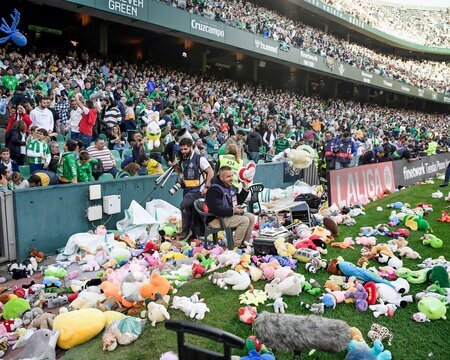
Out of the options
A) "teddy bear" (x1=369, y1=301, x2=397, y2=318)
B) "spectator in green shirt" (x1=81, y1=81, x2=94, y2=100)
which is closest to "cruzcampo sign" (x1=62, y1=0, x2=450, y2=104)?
"spectator in green shirt" (x1=81, y1=81, x2=94, y2=100)

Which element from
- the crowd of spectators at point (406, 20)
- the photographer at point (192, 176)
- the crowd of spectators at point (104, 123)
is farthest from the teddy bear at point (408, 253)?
the crowd of spectators at point (406, 20)

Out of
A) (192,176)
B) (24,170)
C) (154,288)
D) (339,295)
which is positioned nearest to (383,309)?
(339,295)

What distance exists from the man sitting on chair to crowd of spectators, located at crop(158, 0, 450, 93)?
1754cm

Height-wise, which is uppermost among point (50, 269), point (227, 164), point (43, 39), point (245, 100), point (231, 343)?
point (43, 39)

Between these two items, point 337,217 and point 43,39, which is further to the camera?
point 43,39

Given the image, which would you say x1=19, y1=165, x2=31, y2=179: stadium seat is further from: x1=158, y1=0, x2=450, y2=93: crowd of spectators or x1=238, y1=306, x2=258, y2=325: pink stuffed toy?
x1=158, y1=0, x2=450, y2=93: crowd of spectators

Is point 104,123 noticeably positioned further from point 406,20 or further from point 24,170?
point 406,20

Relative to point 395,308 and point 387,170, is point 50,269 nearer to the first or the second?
point 395,308

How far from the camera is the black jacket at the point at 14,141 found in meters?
8.06

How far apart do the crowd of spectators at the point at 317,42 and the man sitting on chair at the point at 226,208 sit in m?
17.5

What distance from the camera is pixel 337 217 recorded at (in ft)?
25.6

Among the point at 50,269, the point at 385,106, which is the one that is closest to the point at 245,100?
the point at 50,269

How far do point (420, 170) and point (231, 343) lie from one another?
1423 centimetres

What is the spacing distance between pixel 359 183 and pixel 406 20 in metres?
57.2
